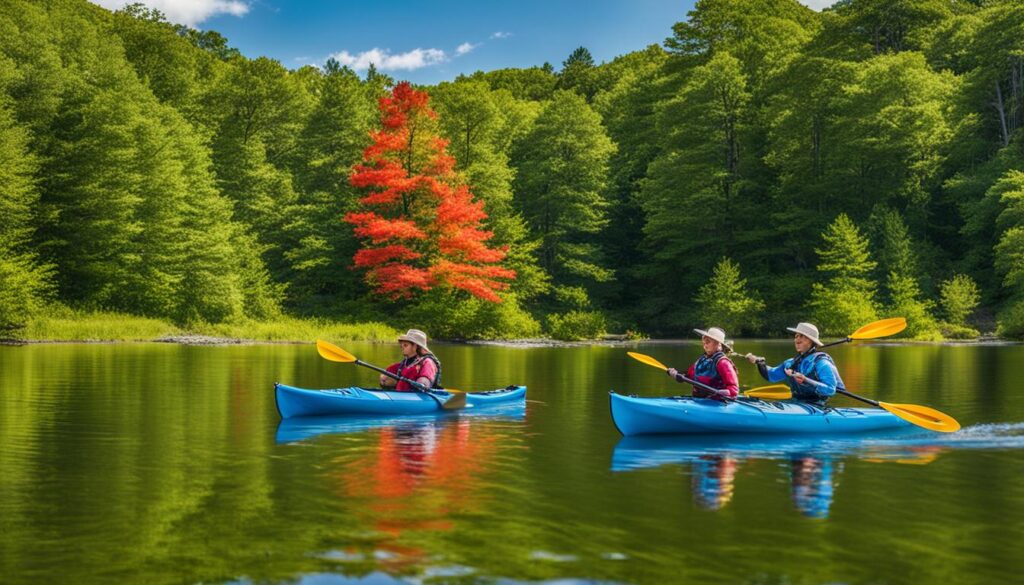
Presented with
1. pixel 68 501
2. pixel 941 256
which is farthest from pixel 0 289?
pixel 941 256

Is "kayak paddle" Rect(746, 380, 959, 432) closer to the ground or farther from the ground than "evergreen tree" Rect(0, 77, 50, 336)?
closer to the ground

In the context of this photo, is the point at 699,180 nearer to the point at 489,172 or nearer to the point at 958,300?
the point at 489,172

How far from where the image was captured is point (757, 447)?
11.7 metres

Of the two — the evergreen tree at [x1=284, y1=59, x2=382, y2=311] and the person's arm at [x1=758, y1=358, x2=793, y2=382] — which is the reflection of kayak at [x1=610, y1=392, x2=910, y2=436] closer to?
the person's arm at [x1=758, y1=358, x2=793, y2=382]

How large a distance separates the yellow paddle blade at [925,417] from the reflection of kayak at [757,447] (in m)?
0.24

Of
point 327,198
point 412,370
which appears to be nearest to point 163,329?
point 327,198

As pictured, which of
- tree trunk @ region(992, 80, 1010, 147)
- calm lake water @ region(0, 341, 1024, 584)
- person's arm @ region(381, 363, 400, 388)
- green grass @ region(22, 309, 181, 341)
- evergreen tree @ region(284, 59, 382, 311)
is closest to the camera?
calm lake water @ region(0, 341, 1024, 584)

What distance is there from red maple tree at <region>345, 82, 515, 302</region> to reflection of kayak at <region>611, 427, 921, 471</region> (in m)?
24.0

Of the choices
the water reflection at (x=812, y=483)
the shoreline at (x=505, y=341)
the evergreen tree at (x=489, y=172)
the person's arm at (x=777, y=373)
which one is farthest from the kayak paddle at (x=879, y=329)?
the evergreen tree at (x=489, y=172)

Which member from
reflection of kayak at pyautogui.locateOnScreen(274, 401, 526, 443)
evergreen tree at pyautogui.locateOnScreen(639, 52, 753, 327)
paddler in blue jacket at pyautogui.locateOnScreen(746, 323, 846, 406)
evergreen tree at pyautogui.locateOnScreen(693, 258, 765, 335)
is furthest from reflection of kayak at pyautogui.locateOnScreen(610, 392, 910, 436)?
evergreen tree at pyautogui.locateOnScreen(639, 52, 753, 327)

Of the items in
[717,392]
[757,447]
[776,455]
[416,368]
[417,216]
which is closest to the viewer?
[776,455]

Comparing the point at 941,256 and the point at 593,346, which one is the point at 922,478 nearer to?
the point at 593,346

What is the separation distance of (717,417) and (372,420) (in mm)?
4752

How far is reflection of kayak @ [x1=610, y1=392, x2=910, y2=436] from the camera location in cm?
1213
